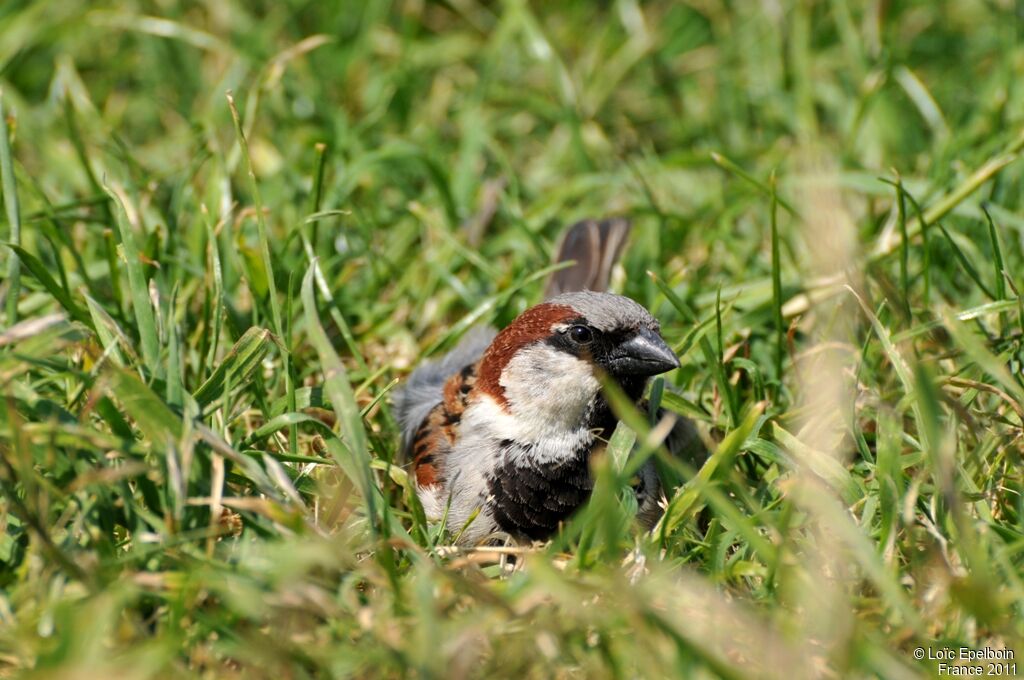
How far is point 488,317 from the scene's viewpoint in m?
3.15

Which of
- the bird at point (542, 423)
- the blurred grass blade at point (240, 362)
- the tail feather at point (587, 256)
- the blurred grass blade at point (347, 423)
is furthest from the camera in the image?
the tail feather at point (587, 256)

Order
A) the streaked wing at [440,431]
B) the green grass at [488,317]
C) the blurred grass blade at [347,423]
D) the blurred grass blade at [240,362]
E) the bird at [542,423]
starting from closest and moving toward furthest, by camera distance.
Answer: the green grass at [488,317] → the blurred grass blade at [347,423] → the blurred grass blade at [240,362] → the bird at [542,423] → the streaked wing at [440,431]

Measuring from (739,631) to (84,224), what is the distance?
244cm

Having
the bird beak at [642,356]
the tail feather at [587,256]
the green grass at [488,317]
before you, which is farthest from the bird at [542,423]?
the tail feather at [587,256]

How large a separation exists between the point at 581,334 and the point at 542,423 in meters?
0.23

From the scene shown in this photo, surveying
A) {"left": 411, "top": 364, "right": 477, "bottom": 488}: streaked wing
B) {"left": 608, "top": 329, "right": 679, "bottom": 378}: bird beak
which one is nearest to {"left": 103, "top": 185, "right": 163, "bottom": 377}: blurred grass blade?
{"left": 411, "top": 364, "right": 477, "bottom": 488}: streaked wing

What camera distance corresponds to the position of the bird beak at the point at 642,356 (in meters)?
2.48

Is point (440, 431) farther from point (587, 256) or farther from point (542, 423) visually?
point (587, 256)

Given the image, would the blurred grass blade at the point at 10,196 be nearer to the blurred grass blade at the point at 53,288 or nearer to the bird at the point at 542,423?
the blurred grass blade at the point at 53,288

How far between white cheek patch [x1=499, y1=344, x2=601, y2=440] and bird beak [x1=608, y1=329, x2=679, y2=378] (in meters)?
0.07

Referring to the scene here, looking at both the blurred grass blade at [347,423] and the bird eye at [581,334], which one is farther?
the bird eye at [581,334]

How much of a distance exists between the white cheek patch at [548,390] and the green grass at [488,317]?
189 mm

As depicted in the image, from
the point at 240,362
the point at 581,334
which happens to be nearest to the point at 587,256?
the point at 581,334

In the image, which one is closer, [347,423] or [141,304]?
[347,423]
